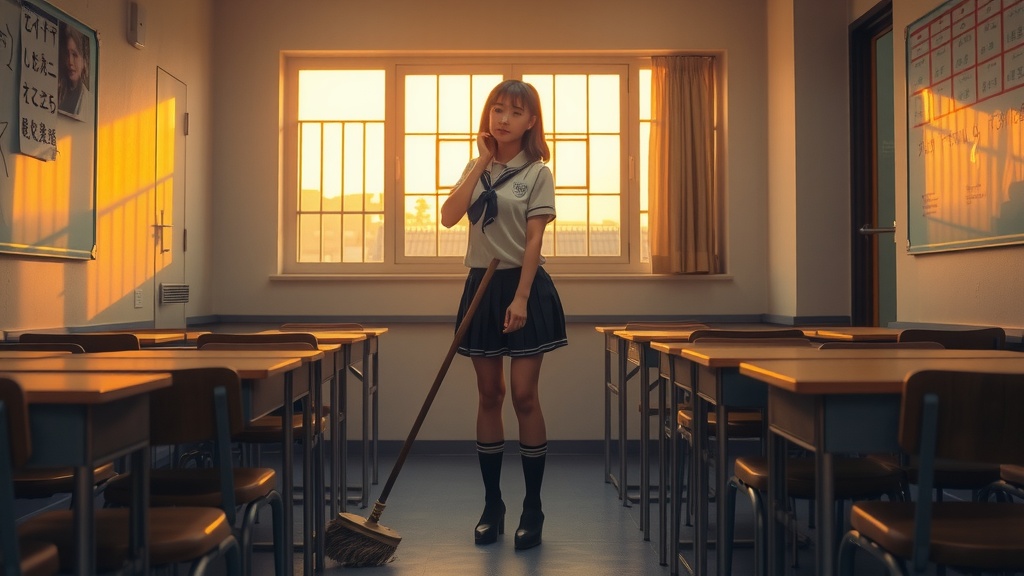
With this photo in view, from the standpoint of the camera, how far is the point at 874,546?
168 centimetres

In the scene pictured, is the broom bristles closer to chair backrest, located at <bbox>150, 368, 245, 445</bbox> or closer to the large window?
chair backrest, located at <bbox>150, 368, 245, 445</bbox>

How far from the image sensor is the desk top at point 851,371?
1.55 m

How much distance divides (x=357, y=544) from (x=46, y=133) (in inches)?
77.9

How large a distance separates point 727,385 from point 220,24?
4.38 m

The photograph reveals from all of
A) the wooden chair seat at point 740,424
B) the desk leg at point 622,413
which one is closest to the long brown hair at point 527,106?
the wooden chair seat at point 740,424

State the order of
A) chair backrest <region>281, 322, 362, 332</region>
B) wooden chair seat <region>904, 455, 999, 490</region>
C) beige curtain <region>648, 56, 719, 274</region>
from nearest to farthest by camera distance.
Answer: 1. wooden chair seat <region>904, 455, 999, 490</region>
2. chair backrest <region>281, 322, 362, 332</region>
3. beige curtain <region>648, 56, 719, 274</region>

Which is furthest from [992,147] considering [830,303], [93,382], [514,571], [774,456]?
[93,382]

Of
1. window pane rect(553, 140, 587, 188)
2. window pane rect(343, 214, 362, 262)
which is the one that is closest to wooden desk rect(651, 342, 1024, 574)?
window pane rect(553, 140, 587, 188)

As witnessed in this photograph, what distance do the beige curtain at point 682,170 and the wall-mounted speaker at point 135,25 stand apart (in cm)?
286

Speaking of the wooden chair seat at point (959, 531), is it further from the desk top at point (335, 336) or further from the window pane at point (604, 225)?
the window pane at point (604, 225)

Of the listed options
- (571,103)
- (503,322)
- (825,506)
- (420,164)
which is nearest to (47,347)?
(503,322)

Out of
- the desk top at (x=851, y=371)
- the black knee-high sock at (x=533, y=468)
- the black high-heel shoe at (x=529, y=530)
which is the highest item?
the desk top at (x=851, y=371)

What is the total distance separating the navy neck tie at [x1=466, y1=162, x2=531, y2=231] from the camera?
10.5 feet

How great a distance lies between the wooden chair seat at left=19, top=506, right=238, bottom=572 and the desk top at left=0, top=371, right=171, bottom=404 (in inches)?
11.0
